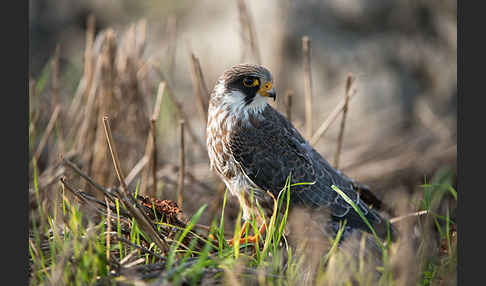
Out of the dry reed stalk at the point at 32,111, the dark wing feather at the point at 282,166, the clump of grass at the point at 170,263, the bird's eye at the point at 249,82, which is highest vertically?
the bird's eye at the point at 249,82

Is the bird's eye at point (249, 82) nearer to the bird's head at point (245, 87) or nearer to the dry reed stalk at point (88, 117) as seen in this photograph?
the bird's head at point (245, 87)

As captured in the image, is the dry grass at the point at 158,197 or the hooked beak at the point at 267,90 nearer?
the dry grass at the point at 158,197

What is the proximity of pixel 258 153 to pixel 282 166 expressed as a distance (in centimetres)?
17

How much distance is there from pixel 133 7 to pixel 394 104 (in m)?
3.66

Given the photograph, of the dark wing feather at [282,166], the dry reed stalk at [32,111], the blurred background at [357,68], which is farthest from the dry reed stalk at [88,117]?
the dark wing feather at [282,166]

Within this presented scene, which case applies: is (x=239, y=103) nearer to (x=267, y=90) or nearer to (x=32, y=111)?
(x=267, y=90)

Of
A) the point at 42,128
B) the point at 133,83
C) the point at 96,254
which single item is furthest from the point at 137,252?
the point at 42,128

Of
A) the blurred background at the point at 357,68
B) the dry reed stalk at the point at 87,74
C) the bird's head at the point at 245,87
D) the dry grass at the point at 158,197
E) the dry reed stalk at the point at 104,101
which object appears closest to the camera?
the dry grass at the point at 158,197

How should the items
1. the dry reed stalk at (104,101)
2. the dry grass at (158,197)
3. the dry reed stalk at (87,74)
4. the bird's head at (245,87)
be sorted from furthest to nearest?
the dry reed stalk at (87,74) < the dry reed stalk at (104,101) < the bird's head at (245,87) < the dry grass at (158,197)


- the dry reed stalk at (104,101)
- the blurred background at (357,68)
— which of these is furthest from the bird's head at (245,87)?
the blurred background at (357,68)

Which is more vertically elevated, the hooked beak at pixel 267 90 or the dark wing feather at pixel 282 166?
the hooked beak at pixel 267 90

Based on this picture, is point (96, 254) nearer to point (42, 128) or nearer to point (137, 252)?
point (137, 252)

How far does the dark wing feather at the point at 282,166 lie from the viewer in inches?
109

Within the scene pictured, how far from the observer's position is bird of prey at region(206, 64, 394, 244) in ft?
9.08
